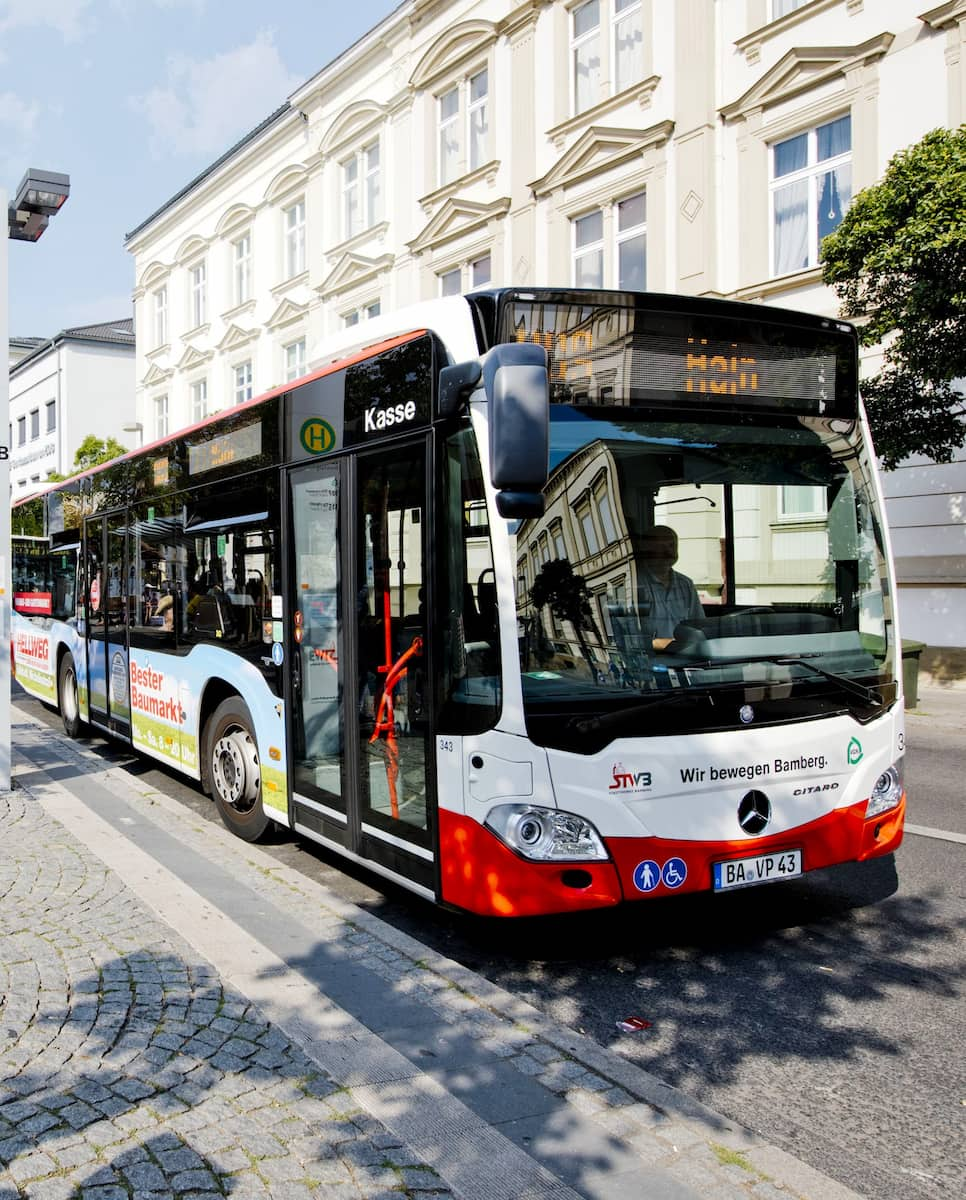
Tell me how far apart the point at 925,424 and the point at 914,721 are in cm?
359

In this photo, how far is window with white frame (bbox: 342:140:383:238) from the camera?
26797 mm

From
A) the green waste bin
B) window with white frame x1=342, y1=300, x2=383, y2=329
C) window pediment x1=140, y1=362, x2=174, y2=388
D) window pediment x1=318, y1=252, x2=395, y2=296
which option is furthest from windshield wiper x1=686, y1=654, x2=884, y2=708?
window pediment x1=140, y1=362, x2=174, y2=388

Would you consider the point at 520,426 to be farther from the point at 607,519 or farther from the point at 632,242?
the point at 632,242

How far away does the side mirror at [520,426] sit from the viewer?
12.9 feet

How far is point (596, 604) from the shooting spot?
4320mm

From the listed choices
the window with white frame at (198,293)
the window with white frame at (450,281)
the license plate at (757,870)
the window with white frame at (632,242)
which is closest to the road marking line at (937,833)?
the license plate at (757,870)

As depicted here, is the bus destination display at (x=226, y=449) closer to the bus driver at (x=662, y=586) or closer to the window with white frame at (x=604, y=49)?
the bus driver at (x=662, y=586)

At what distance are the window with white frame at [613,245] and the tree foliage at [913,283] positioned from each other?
23.1 ft

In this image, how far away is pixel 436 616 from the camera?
4605mm

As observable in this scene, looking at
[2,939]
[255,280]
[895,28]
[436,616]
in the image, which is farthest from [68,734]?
[255,280]

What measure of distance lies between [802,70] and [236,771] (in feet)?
50.0

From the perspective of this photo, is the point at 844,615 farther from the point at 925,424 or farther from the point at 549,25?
the point at 549,25

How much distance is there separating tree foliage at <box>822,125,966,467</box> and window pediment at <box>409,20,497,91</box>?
13113 millimetres

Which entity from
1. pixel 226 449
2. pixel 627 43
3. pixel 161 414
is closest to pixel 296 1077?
pixel 226 449
